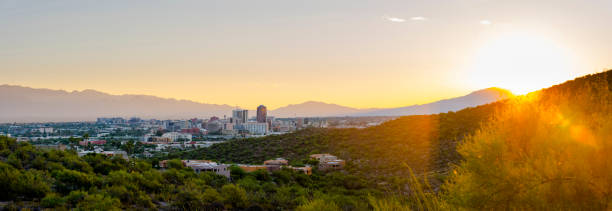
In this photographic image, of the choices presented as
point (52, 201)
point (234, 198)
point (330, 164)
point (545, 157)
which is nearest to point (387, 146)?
point (330, 164)

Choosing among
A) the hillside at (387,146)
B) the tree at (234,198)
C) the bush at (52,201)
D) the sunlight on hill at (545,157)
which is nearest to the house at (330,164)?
the hillside at (387,146)

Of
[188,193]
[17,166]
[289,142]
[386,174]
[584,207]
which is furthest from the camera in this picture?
[289,142]

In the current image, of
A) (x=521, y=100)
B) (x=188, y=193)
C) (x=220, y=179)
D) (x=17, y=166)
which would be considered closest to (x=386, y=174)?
(x=220, y=179)

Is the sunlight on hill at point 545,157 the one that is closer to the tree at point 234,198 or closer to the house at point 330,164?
the tree at point 234,198

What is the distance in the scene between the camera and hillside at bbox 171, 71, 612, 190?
92.8 feet

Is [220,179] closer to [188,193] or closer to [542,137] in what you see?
[188,193]

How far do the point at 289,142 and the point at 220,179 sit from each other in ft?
103

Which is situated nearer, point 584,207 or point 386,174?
point 584,207

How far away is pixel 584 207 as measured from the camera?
15.4ft

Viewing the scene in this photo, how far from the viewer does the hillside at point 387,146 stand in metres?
28.3

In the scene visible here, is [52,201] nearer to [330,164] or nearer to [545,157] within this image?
[545,157]

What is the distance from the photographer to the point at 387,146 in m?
37.2

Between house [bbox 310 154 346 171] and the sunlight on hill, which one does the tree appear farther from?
house [bbox 310 154 346 171]

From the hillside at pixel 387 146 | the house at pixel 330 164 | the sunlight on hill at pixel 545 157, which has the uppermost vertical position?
the sunlight on hill at pixel 545 157
